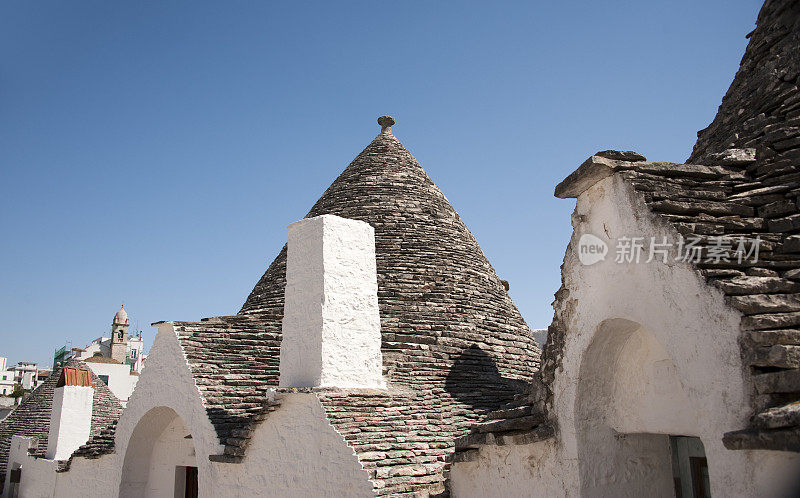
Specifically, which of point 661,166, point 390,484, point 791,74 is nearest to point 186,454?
point 390,484

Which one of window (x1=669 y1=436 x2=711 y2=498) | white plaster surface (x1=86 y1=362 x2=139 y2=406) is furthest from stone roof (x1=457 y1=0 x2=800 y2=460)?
white plaster surface (x1=86 y1=362 x2=139 y2=406)

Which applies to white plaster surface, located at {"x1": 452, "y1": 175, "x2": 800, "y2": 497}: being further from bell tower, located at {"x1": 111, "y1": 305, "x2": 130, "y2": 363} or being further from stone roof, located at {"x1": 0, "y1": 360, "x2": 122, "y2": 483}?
bell tower, located at {"x1": 111, "y1": 305, "x2": 130, "y2": 363}

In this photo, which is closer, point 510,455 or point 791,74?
point 510,455

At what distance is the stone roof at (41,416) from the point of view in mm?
15633

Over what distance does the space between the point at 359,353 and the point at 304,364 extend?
680 mm

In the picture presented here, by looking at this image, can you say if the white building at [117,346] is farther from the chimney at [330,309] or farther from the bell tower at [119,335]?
the chimney at [330,309]

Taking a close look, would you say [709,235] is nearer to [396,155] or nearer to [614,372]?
[614,372]

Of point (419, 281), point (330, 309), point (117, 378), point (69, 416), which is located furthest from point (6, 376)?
point (330, 309)

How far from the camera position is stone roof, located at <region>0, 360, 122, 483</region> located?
15.6 m

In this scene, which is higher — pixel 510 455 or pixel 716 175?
pixel 716 175

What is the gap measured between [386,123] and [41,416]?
12.7 metres

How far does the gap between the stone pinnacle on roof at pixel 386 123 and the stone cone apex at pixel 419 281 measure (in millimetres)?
562

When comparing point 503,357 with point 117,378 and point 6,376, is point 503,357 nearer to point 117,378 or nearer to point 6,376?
point 117,378

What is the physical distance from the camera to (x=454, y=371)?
30.2ft
